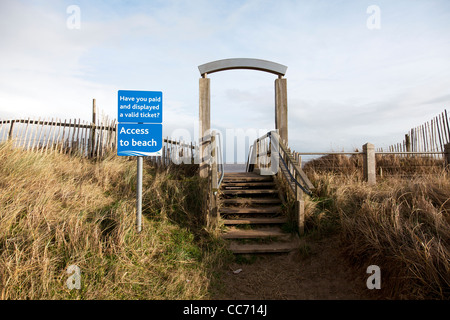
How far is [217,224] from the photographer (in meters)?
6.08

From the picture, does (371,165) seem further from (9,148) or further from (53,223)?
(9,148)

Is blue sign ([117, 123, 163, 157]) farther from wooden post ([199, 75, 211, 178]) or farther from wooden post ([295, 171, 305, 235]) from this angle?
wooden post ([199, 75, 211, 178])

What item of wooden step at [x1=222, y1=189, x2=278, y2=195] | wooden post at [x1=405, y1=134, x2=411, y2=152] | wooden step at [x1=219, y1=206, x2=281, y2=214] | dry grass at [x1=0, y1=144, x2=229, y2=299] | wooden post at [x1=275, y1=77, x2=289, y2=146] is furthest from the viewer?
wooden post at [x1=405, y1=134, x2=411, y2=152]

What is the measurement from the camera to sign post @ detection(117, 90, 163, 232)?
530cm

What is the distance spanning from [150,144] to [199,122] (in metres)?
3.91

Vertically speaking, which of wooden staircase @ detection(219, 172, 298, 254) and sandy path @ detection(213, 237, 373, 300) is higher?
wooden staircase @ detection(219, 172, 298, 254)

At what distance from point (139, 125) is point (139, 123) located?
0.13 ft

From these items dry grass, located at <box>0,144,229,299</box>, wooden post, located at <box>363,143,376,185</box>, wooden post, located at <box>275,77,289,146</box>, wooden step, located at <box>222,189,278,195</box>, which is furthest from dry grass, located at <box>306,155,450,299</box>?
wooden post, located at <box>363,143,376,185</box>

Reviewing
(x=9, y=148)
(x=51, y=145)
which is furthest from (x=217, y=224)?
(x=51, y=145)

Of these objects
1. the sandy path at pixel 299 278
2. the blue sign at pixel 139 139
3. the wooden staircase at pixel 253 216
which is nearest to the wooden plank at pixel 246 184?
the wooden staircase at pixel 253 216

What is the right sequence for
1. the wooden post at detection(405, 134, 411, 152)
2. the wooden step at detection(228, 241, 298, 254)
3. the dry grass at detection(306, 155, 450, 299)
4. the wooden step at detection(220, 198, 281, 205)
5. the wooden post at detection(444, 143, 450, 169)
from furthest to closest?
the wooden post at detection(405, 134, 411, 152) < the wooden post at detection(444, 143, 450, 169) < the wooden step at detection(220, 198, 281, 205) < the wooden step at detection(228, 241, 298, 254) < the dry grass at detection(306, 155, 450, 299)
